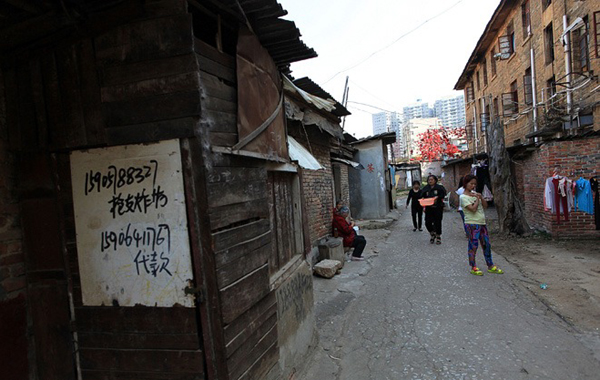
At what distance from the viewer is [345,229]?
782cm

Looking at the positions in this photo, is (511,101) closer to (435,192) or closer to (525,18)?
(525,18)

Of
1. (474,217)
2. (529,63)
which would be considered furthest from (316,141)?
(529,63)

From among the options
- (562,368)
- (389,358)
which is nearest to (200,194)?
(389,358)

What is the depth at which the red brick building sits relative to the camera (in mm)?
8688

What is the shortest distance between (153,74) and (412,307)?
4.41 metres

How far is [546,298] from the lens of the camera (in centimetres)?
493

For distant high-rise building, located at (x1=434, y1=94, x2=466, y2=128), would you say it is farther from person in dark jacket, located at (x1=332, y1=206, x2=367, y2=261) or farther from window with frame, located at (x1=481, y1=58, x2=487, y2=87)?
person in dark jacket, located at (x1=332, y1=206, x2=367, y2=261)

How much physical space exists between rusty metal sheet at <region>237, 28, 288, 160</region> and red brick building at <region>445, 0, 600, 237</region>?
339 inches

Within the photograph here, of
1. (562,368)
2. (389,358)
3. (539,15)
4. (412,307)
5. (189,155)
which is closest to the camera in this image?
(189,155)

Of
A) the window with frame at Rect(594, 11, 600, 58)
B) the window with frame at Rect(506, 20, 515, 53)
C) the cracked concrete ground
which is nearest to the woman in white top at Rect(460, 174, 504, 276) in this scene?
the cracked concrete ground

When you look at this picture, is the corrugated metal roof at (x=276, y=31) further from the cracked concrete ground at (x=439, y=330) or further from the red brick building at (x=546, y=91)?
the red brick building at (x=546, y=91)

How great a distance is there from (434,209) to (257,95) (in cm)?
754

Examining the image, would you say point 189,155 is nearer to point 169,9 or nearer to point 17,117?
point 169,9

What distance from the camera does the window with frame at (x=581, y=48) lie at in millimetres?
10873
